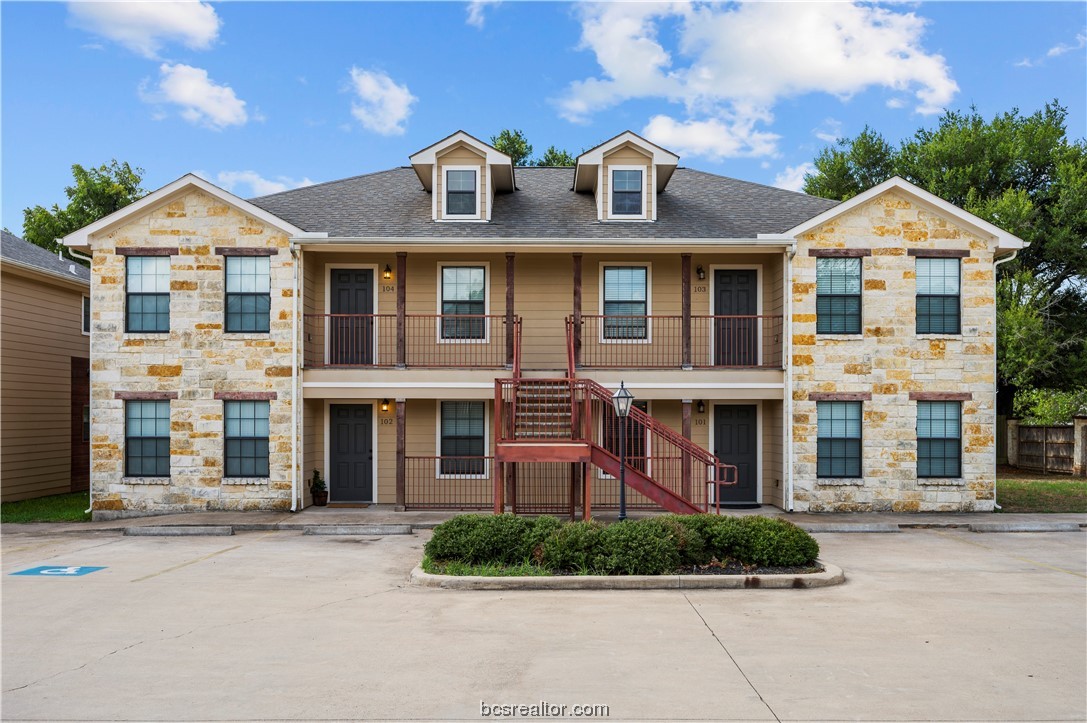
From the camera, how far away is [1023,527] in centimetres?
1436

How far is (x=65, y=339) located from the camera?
20109 millimetres

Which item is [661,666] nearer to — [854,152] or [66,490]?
[66,490]

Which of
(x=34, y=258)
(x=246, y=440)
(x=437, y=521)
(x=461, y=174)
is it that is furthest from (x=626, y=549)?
(x=34, y=258)

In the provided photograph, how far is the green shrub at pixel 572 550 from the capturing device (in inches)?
399

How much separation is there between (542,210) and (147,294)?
27.6 ft

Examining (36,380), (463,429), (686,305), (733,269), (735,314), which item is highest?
(733,269)

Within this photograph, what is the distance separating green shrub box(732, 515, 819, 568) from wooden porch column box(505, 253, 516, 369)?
688cm

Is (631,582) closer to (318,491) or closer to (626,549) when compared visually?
(626,549)

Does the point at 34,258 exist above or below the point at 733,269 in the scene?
above

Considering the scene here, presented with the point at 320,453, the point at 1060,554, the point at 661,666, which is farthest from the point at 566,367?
the point at 661,666

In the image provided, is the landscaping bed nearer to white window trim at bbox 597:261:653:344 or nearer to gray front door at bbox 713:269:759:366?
white window trim at bbox 597:261:653:344

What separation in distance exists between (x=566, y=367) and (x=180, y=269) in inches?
317

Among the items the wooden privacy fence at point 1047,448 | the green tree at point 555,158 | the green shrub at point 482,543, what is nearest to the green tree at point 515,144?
the green tree at point 555,158

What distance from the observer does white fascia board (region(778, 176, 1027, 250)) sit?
15602 mm
